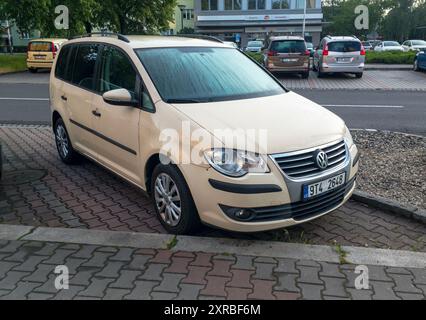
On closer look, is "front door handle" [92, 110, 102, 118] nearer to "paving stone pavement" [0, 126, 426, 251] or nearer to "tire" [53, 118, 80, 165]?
"paving stone pavement" [0, 126, 426, 251]

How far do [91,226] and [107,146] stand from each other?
3.10ft

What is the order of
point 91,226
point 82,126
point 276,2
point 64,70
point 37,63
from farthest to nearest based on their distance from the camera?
point 276,2 < point 37,63 < point 64,70 < point 82,126 < point 91,226

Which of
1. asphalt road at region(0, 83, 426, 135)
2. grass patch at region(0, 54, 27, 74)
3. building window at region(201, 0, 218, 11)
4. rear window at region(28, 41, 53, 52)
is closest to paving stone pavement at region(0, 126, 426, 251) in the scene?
asphalt road at region(0, 83, 426, 135)

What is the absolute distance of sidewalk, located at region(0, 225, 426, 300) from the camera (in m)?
2.96

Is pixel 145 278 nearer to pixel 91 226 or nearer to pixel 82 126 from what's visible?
pixel 91 226

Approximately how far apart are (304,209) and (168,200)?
1205 mm

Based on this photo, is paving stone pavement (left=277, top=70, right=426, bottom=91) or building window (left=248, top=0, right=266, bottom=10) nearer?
paving stone pavement (left=277, top=70, right=426, bottom=91)

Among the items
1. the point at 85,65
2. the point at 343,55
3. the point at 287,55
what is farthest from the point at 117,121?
the point at 343,55

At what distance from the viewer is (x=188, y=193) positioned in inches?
137

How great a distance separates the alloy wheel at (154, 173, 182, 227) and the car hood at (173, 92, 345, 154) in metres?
0.62

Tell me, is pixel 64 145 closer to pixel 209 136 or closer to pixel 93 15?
pixel 209 136

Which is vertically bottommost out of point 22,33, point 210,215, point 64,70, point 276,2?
point 210,215

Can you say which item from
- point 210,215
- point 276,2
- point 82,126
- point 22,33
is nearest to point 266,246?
point 210,215

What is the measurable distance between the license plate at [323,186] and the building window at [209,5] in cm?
5069
